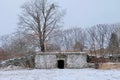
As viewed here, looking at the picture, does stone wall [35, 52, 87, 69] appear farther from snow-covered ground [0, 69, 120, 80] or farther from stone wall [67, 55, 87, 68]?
snow-covered ground [0, 69, 120, 80]

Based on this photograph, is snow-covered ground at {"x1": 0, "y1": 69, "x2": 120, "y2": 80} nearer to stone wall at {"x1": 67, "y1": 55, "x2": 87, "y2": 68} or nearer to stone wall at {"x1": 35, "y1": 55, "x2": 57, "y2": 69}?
stone wall at {"x1": 67, "y1": 55, "x2": 87, "y2": 68}

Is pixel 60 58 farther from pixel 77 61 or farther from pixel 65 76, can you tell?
pixel 65 76

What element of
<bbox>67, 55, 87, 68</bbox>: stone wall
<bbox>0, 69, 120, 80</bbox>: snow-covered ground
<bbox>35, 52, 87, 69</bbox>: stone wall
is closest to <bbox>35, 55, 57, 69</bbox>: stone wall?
<bbox>35, 52, 87, 69</bbox>: stone wall

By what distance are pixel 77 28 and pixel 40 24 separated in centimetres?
1450

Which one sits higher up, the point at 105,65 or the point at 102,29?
the point at 102,29

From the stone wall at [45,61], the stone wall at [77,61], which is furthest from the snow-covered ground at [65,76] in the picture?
the stone wall at [45,61]

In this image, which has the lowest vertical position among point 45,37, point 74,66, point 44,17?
point 74,66

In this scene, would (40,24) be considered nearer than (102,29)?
Answer: Yes

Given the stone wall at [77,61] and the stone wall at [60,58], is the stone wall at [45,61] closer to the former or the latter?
the stone wall at [60,58]

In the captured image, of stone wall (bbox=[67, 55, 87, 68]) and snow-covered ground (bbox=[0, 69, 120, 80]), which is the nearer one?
snow-covered ground (bbox=[0, 69, 120, 80])

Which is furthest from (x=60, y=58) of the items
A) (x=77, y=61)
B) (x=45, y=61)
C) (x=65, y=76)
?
(x=65, y=76)

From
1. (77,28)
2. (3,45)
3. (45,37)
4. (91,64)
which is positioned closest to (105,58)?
(91,64)

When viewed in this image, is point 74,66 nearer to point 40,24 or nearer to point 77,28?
point 40,24

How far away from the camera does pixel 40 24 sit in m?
43.2
